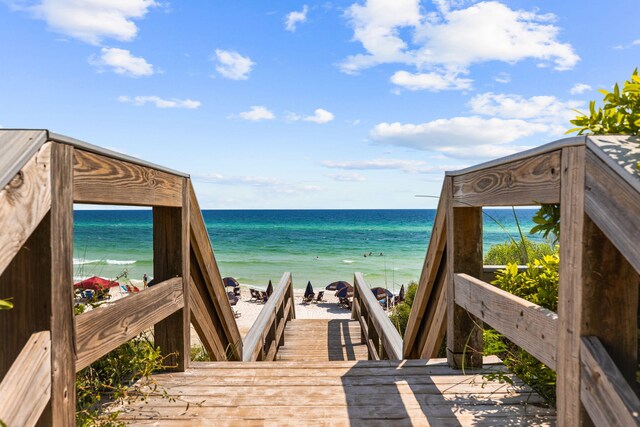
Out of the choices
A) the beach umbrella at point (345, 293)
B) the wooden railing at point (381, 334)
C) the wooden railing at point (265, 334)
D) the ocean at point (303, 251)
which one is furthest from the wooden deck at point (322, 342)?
the beach umbrella at point (345, 293)

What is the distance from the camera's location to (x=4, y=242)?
1.09 metres

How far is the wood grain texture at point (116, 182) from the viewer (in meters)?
1.54

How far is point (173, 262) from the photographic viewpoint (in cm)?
274

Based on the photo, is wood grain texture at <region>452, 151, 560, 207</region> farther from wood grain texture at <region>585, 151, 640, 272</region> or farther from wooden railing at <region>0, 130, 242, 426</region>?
wooden railing at <region>0, 130, 242, 426</region>

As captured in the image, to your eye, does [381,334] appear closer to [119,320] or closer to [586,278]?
[119,320]

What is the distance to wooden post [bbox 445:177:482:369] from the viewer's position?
8.86 feet

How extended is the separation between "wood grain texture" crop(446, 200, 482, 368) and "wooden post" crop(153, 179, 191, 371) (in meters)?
1.65

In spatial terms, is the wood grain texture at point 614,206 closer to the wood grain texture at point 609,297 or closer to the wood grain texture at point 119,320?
Result: the wood grain texture at point 609,297

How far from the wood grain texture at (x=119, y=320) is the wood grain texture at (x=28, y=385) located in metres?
0.19

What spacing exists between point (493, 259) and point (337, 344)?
3.57 metres

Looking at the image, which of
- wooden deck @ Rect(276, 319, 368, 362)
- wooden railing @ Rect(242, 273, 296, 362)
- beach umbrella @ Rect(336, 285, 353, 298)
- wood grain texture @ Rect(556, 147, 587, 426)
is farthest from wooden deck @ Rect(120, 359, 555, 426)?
beach umbrella @ Rect(336, 285, 353, 298)

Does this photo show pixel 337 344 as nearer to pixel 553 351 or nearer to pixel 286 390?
pixel 286 390

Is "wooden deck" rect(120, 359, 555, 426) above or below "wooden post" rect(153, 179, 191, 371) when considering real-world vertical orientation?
below

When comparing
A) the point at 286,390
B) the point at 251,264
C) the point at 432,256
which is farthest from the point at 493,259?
the point at 251,264
